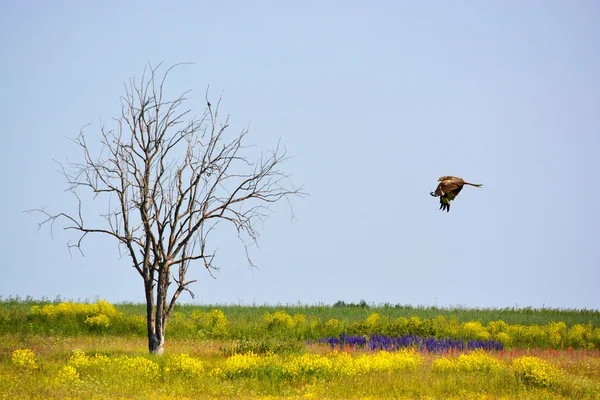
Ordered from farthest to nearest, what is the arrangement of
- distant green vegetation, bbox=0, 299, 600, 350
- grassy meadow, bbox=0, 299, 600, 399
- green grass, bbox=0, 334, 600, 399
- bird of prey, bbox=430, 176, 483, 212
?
distant green vegetation, bbox=0, 299, 600, 350 < grassy meadow, bbox=0, 299, 600, 399 < green grass, bbox=0, 334, 600, 399 < bird of prey, bbox=430, 176, 483, 212

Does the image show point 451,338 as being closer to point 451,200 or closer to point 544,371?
point 544,371

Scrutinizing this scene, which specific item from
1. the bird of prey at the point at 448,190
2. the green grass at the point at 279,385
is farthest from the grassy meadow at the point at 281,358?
the bird of prey at the point at 448,190

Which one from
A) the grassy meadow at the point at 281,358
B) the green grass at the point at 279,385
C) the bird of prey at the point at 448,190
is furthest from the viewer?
the grassy meadow at the point at 281,358

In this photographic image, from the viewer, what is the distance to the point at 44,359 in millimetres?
17125

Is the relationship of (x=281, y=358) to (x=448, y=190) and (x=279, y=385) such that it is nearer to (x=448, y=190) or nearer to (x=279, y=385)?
(x=279, y=385)

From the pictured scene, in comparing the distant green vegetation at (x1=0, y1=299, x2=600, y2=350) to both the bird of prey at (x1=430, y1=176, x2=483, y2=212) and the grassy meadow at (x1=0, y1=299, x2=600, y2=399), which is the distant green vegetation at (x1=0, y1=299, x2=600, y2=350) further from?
the bird of prey at (x1=430, y1=176, x2=483, y2=212)

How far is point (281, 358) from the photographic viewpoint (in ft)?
55.1

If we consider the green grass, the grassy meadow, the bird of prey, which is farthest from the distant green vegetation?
the bird of prey

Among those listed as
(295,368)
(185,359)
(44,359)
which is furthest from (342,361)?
(44,359)

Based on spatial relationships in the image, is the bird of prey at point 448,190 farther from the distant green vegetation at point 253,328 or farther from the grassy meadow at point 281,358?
the distant green vegetation at point 253,328

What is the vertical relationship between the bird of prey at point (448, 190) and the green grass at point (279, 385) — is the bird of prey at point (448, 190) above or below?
above

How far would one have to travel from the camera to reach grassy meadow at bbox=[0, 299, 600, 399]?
1323cm

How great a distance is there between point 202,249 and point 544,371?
27.7ft

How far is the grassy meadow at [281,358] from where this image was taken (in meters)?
13.2
